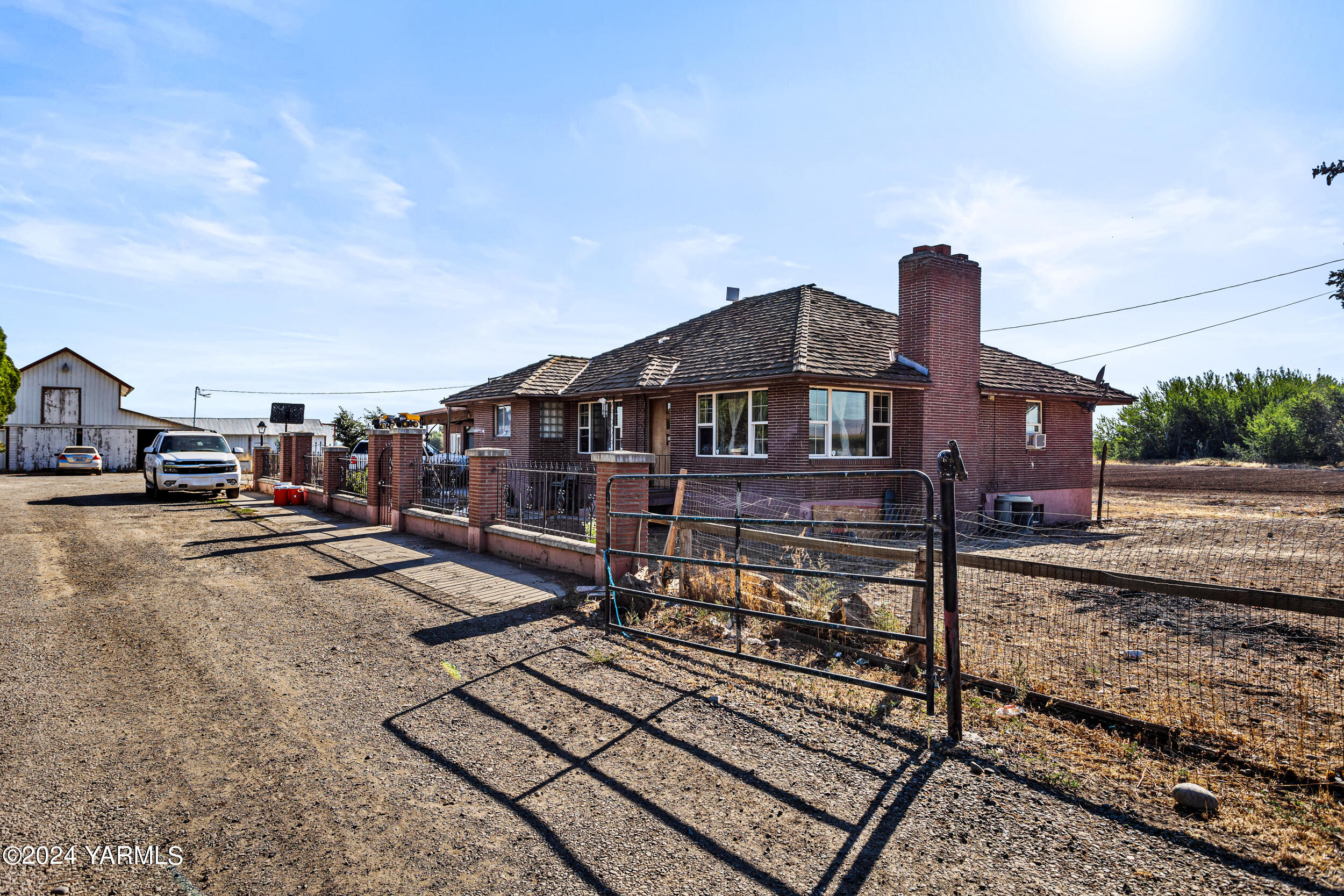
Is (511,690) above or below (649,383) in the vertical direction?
below

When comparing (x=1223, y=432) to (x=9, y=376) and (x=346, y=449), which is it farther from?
(x=9, y=376)

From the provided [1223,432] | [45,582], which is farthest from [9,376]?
[1223,432]

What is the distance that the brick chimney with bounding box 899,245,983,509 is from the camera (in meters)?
16.5

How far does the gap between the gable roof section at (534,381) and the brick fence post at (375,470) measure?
6.23 m

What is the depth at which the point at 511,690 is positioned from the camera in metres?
5.32

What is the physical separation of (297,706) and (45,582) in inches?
267

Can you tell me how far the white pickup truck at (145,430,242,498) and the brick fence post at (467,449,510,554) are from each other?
1267 centimetres

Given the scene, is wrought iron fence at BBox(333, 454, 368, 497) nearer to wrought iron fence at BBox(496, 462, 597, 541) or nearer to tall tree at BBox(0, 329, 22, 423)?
wrought iron fence at BBox(496, 462, 597, 541)

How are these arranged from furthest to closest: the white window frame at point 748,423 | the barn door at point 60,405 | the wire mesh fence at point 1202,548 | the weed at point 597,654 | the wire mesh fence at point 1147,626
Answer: the barn door at point 60,405, the white window frame at point 748,423, the wire mesh fence at point 1202,548, the weed at point 597,654, the wire mesh fence at point 1147,626

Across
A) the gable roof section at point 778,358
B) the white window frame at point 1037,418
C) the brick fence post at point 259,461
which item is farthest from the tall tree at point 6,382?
the white window frame at point 1037,418

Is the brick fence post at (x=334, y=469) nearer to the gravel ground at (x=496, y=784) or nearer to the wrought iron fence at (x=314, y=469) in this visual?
the wrought iron fence at (x=314, y=469)

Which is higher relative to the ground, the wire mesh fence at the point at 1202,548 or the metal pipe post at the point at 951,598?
the metal pipe post at the point at 951,598

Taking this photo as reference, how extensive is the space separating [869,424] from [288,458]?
17.4 meters

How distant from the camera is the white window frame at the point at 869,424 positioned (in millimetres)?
15391
